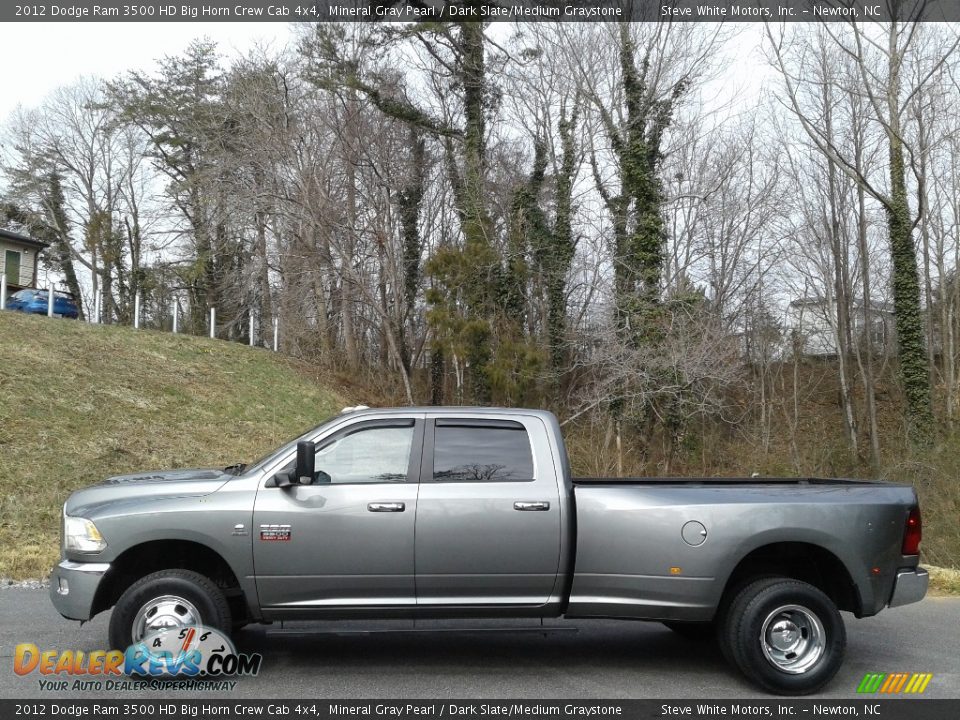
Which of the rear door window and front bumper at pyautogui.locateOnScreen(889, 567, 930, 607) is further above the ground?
the rear door window

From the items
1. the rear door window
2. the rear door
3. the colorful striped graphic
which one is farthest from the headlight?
the colorful striped graphic

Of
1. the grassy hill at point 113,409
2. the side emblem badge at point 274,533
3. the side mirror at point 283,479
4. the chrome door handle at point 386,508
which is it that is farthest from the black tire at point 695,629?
the grassy hill at point 113,409

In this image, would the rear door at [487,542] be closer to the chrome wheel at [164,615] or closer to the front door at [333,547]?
the front door at [333,547]

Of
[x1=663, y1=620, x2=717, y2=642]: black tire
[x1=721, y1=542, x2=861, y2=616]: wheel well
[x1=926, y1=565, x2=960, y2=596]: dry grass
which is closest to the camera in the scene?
[x1=721, y1=542, x2=861, y2=616]: wheel well

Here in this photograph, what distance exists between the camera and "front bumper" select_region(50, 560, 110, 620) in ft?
20.1

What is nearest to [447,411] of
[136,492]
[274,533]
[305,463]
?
[305,463]

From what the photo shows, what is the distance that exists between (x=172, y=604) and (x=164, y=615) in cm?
9

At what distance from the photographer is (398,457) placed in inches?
255

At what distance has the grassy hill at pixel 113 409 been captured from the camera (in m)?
14.5

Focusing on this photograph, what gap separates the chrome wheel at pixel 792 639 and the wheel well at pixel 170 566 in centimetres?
377

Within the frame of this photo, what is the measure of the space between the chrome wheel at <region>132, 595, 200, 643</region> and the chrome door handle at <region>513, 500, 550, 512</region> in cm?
233
